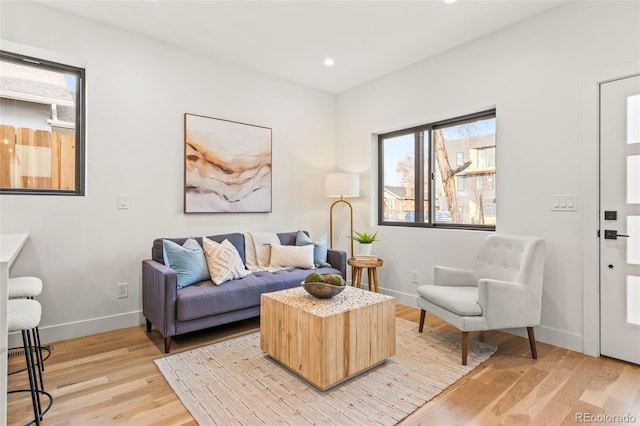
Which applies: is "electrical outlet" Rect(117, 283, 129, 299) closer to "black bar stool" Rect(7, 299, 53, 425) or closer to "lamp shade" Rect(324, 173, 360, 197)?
"black bar stool" Rect(7, 299, 53, 425)

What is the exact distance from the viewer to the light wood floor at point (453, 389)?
69.8 inches

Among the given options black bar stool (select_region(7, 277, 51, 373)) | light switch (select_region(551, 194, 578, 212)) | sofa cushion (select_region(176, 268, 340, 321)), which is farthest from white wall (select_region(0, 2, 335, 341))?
light switch (select_region(551, 194, 578, 212))

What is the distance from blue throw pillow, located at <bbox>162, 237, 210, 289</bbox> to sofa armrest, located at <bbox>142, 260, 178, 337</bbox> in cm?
10

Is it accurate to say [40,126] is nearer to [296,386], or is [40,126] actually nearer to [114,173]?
[114,173]

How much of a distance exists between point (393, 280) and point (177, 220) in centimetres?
254

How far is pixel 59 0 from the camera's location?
2625mm

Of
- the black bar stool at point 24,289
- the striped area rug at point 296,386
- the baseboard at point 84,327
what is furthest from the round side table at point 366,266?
the black bar stool at point 24,289

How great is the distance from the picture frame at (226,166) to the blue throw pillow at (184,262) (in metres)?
0.65

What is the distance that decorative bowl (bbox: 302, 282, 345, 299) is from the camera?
88.4 inches

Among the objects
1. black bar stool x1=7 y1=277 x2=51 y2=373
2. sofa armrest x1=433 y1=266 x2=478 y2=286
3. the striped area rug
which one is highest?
black bar stool x1=7 y1=277 x2=51 y2=373

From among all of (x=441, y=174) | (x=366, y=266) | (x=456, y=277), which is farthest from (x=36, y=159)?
(x=441, y=174)

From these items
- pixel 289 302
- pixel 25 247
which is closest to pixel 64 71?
pixel 25 247

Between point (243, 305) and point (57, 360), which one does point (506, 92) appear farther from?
point (57, 360)

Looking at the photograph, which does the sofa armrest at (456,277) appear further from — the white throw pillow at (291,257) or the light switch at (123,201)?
the light switch at (123,201)
